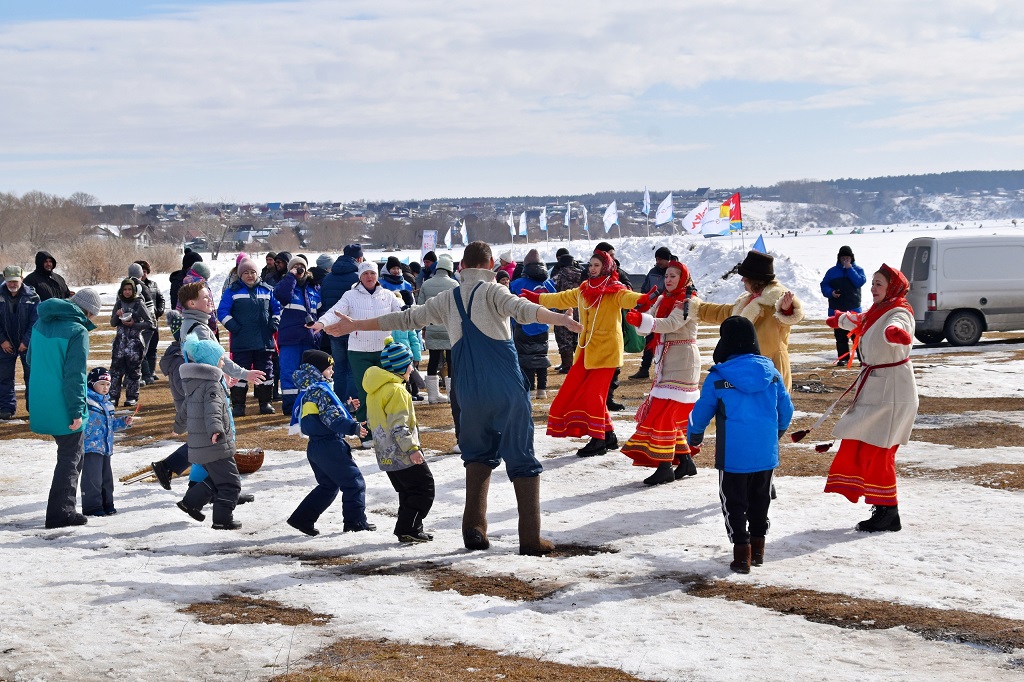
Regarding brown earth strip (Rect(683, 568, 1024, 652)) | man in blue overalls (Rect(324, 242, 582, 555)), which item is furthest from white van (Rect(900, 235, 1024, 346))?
brown earth strip (Rect(683, 568, 1024, 652))

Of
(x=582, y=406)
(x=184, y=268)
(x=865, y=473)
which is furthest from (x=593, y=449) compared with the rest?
(x=184, y=268)

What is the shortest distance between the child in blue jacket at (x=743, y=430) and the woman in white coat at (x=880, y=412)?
1109mm

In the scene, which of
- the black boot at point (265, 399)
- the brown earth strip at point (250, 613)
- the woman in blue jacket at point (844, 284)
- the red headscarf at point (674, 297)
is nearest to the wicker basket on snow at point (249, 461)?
the brown earth strip at point (250, 613)

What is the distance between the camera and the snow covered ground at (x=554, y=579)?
5051mm

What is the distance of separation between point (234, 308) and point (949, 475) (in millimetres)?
7883

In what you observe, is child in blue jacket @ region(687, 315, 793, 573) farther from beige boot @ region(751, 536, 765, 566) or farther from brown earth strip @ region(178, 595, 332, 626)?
brown earth strip @ region(178, 595, 332, 626)

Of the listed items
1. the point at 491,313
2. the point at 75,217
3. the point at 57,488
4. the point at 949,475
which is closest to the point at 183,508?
the point at 57,488

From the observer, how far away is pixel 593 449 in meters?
10.1

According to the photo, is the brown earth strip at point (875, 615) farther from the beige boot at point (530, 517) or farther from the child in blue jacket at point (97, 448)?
the child in blue jacket at point (97, 448)

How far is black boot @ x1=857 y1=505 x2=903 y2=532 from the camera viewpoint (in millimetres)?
7262

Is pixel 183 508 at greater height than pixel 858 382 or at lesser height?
lesser

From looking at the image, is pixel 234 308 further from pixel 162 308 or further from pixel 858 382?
pixel 858 382

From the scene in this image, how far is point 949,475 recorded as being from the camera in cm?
893

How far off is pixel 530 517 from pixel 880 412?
8.53 feet
